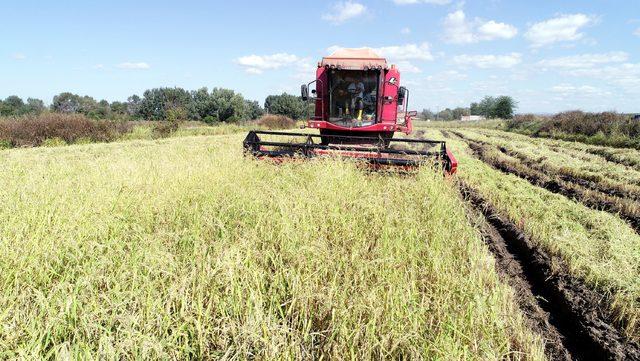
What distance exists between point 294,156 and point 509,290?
413cm

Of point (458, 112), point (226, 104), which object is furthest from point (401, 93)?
point (458, 112)

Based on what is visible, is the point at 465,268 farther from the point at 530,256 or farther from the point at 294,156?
the point at 294,156

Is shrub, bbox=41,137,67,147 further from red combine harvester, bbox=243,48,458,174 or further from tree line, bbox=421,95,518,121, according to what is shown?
tree line, bbox=421,95,518,121

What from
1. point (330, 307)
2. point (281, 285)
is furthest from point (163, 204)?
point (330, 307)

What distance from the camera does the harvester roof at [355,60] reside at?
8.20 metres

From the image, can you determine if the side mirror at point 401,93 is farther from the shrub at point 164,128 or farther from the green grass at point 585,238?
the shrub at point 164,128

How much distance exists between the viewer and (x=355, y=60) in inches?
335

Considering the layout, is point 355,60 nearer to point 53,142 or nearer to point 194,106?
point 53,142

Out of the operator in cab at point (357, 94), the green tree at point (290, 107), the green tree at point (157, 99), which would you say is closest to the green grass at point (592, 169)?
the operator in cab at point (357, 94)

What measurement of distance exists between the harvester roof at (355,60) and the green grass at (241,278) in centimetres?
484

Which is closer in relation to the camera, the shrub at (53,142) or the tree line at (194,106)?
the shrub at (53,142)

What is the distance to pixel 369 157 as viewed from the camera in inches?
245

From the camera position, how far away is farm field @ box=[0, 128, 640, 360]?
5.89 feet

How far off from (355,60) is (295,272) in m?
7.07
